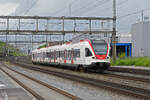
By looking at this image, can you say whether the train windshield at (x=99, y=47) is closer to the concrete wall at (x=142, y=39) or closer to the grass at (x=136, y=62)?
the grass at (x=136, y=62)

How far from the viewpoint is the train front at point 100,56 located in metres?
23.8

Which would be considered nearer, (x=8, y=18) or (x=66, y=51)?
(x=66, y=51)

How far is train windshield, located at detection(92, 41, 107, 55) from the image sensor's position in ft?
79.1

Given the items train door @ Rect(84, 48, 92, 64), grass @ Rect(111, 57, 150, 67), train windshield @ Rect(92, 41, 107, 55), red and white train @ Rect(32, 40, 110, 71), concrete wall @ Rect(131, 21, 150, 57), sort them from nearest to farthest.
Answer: red and white train @ Rect(32, 40, 110, 71), train door @ Rect(84, 48, 92, 64), train windshield @ Rect(92, 41, 107, 55), grass @ Rect(111, 57, 150, 67), concrete wall @ Rect(131, 21, 150, 57)

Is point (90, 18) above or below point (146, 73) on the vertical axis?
above

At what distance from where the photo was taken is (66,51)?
101 feet

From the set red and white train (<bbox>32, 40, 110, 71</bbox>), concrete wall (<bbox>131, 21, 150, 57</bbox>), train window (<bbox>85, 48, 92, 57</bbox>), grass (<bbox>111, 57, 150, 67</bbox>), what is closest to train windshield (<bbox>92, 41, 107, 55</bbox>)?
red and white train (<bbox>32, 40, 110, 71</bbox>)

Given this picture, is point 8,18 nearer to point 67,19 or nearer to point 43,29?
point 43,29

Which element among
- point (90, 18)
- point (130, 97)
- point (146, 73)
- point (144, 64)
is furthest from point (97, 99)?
point (90, 18)

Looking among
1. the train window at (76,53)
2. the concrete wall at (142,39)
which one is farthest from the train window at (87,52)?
the concrete wall at (142,39)

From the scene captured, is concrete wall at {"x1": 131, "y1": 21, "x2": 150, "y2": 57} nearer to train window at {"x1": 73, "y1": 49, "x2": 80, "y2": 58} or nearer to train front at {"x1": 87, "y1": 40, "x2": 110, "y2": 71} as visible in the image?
train window at {"x1": 73, "y1": 49, "x2": 80, "y2": 58}

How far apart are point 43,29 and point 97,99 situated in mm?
29089

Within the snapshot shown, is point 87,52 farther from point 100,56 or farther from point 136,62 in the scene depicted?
point 136,62

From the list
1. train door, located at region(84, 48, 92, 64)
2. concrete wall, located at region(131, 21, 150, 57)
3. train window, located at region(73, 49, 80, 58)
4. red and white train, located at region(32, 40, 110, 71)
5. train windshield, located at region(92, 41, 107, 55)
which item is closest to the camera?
red and white train, located at region(32, 40, 110, 71)
